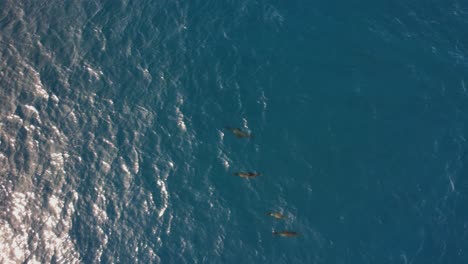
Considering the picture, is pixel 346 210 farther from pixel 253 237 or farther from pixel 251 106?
pixel 251 106

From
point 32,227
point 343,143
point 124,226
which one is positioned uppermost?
point 343,143

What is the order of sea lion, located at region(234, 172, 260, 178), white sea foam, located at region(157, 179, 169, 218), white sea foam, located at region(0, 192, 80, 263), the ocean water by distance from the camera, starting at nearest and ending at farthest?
white sea foam, located at region(0, 192, 80, 263), the ocean water, white sea foam, located at region(157, 179, 169, 218), sea lion, located at region(234, 172, 260, 178)

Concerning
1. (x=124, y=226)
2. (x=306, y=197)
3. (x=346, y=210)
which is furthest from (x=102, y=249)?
(x=346, y=210)

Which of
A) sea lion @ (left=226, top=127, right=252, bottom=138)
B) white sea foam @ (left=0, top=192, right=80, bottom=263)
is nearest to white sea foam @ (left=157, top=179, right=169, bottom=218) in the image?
white sea foam @ (left=0, top=192, right=80, bottom=263)

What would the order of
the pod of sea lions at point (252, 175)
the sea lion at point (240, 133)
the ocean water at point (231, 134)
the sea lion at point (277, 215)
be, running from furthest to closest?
the sea lion at point (240, 133)
the sea lion at point (277, 215)
the ocean water at point (231, 134)
the pod of sea lions at point (252, 175)

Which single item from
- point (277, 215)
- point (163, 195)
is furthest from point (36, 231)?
point (277, 215)

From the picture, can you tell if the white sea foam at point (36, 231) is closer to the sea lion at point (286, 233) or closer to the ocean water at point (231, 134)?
the ocean water at point (231, 134)

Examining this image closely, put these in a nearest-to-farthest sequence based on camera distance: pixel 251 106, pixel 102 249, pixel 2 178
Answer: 1. pixel 102 249
2. pixel 2 178
3. pixel 251 106

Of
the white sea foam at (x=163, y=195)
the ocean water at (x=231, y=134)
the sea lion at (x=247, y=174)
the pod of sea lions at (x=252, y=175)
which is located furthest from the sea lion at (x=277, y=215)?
the white sea foam at (x=163, y=195)

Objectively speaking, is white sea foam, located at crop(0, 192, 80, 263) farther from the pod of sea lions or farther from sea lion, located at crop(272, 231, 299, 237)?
sea lion, located at crop(272, 231, 299, 237)
